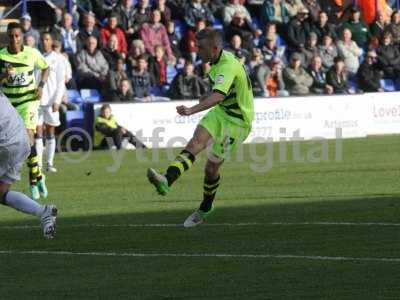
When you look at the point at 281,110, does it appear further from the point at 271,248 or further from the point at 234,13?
the point at 271,248

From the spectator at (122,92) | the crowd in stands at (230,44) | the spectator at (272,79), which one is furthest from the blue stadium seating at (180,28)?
the spectator at (122,92)

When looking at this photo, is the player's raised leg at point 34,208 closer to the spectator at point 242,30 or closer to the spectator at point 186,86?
the spectator at point 186,86

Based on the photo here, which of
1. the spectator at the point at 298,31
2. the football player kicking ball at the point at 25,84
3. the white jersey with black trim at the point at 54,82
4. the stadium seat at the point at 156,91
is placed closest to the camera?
the football player kicking ball at the point at 25,84

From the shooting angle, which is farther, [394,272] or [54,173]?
[54,173]

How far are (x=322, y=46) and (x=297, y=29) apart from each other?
2.91ft

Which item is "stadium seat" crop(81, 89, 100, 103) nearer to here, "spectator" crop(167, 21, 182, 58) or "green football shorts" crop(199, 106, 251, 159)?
"spectator" crop(167, 21, 182, 58)

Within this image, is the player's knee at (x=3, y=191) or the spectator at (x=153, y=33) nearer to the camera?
the player's knee at (x=3, y=191)

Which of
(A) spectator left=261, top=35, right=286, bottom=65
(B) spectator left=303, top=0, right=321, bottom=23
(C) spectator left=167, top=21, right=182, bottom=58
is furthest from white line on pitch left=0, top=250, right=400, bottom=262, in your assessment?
(B) spectator left=303, top=0, right=321, bottom=23

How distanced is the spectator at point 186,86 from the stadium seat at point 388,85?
22.8ft

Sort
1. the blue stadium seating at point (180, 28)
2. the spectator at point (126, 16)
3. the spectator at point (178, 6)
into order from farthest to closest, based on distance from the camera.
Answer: the blue stadium seating at point (180, 28) < the spectator at point (178, 6) < the spectator at point (126, 16)

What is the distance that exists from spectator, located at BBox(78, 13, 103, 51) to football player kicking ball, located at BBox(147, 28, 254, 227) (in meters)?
15.5

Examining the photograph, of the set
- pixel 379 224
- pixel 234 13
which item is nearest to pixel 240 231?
pixel 379 224

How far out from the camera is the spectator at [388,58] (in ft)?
119

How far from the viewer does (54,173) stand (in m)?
23.1
